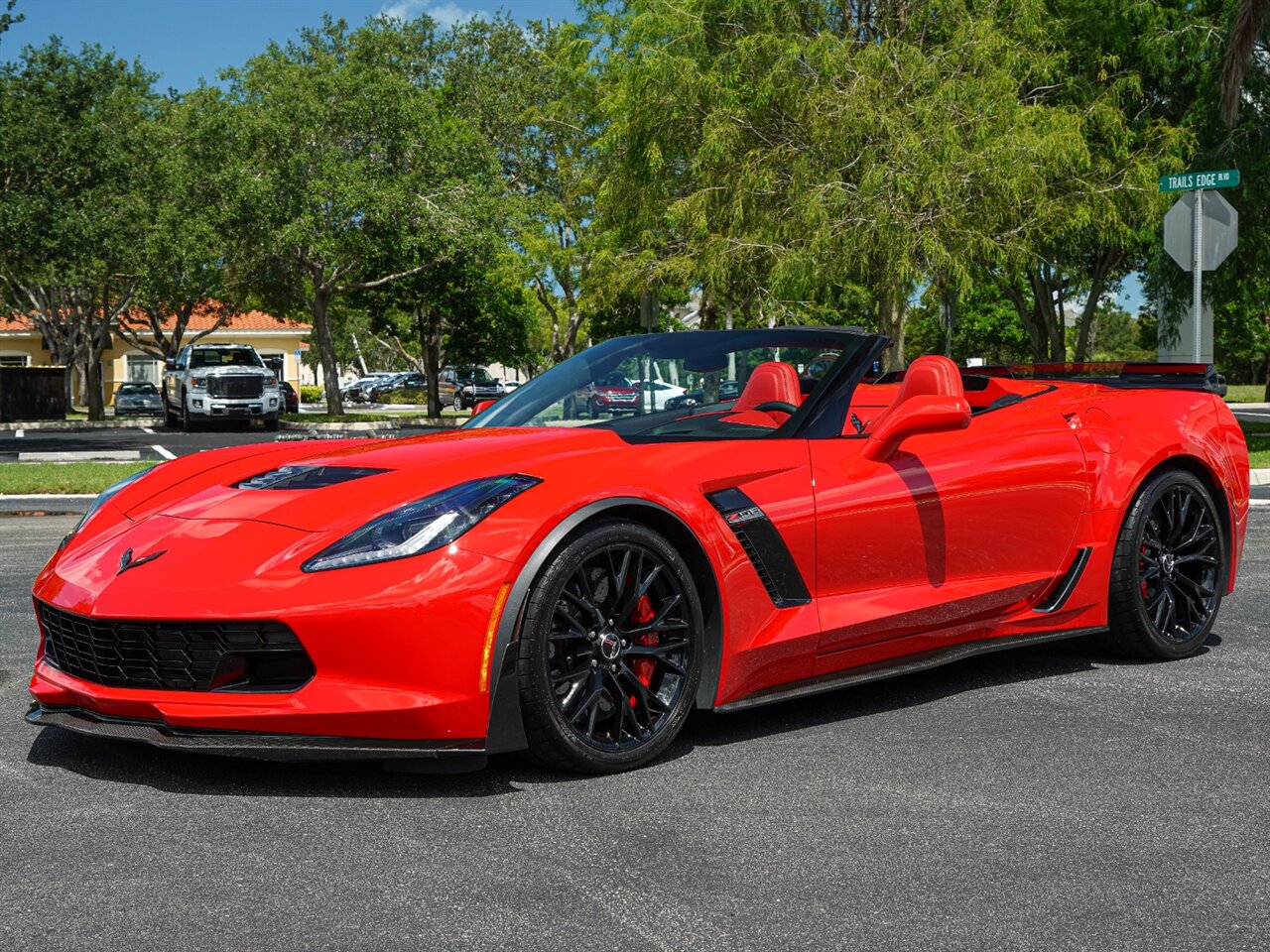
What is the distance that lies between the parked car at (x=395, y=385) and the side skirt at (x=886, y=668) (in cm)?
7464

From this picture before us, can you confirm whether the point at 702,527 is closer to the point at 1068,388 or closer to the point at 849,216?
the point at 1068,388

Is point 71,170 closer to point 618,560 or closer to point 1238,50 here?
point 1238,50

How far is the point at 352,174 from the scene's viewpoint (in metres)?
38.7

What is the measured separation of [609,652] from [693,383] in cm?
143

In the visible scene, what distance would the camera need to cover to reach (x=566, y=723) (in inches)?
160

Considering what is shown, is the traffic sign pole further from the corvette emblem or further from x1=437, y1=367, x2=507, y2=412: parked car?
x1=437, y1=367, x2=507, y2=412: parked car

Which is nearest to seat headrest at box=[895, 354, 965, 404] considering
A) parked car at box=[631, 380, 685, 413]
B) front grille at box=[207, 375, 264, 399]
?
parked car at box=[631, 380, 685, 413]

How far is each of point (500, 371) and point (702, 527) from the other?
12676 centimetres

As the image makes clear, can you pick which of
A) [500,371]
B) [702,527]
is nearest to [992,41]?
[702,527]

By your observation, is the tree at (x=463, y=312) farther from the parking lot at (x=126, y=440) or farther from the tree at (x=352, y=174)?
the parking lot at (x=126, y=440)

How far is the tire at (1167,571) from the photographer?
18.8 feet

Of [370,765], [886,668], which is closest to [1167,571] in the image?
[886,668]

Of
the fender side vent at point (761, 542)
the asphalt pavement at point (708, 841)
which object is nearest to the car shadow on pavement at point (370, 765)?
the asphalt pavement at point (708, 841)

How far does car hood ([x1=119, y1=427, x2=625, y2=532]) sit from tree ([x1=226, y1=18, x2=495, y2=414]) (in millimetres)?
34424
